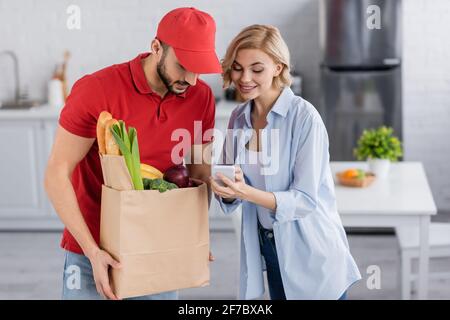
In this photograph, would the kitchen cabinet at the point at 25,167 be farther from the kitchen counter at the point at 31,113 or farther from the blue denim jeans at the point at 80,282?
the blue denim jeans at the point at 80,282

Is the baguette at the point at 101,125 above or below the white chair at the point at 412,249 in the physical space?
above

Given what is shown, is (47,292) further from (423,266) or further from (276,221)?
(276,221)

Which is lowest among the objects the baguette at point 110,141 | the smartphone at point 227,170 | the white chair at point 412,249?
the white chair at point 412,249

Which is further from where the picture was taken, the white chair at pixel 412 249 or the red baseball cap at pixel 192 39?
the white chair at pixel 412 249

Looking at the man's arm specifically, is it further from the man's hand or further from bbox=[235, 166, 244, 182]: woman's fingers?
bbox=[235, 166, 244, 182]: woman's fingers

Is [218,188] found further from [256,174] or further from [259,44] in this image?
[259,44]

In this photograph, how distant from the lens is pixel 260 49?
1.75 metres

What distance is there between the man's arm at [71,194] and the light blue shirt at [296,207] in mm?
346

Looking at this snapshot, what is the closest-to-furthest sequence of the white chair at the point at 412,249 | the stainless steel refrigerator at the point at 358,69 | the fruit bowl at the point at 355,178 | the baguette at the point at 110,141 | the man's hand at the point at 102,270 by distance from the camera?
the baguette at the point at 110,141
the man's hand at the point at 102,270
the white chair at the point at 412,249
the fruit bowl at the point at 355,178
the stainless steel refrigerator at the point at 358,69

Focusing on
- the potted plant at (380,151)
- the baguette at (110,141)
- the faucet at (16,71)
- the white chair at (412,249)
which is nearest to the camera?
the baguette at (110,141)

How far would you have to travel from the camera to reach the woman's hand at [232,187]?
1.70 m

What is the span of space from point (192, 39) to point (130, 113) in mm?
242

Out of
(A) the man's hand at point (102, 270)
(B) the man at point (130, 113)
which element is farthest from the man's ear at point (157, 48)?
(A) the man's hand at point (102, 270)
